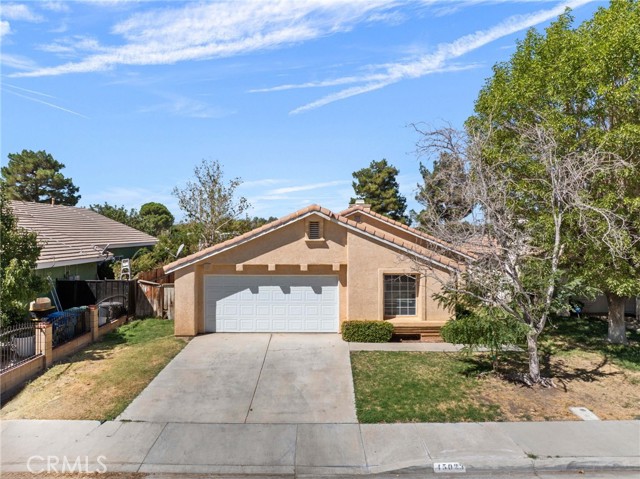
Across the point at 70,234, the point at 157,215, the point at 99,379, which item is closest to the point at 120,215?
the point at 157,215

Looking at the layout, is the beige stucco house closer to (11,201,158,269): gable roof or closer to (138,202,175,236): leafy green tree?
(11,201,158,269): gable roof

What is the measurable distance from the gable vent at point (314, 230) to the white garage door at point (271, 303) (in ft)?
4.76

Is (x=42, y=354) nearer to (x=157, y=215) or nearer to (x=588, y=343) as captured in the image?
(x=588, y=343)

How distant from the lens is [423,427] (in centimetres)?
768

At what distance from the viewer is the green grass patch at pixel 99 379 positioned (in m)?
8.38

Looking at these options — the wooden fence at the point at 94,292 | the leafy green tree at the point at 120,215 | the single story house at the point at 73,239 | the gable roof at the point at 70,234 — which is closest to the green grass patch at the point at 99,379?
the wooden fence at the point at 94,292

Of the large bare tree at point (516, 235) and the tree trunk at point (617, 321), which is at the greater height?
the large bare tree at point (516, 235)

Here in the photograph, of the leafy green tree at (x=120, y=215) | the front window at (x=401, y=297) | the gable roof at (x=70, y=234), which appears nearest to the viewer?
the front window at (x=401, y=297)

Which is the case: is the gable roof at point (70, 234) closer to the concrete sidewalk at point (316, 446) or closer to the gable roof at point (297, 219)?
the gable roof at point (297, 219)

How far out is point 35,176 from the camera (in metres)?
43.3

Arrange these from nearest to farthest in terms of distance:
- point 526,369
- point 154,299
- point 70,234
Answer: point 526,369, point 154,299, point 70,234

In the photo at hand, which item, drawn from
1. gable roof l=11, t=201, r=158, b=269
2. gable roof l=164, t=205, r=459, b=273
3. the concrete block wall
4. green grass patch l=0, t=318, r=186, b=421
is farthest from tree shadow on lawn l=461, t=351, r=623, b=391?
gable roof l=11, t=201, r=158, b=269

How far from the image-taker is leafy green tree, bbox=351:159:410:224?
4231cm

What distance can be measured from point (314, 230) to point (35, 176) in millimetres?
41994
